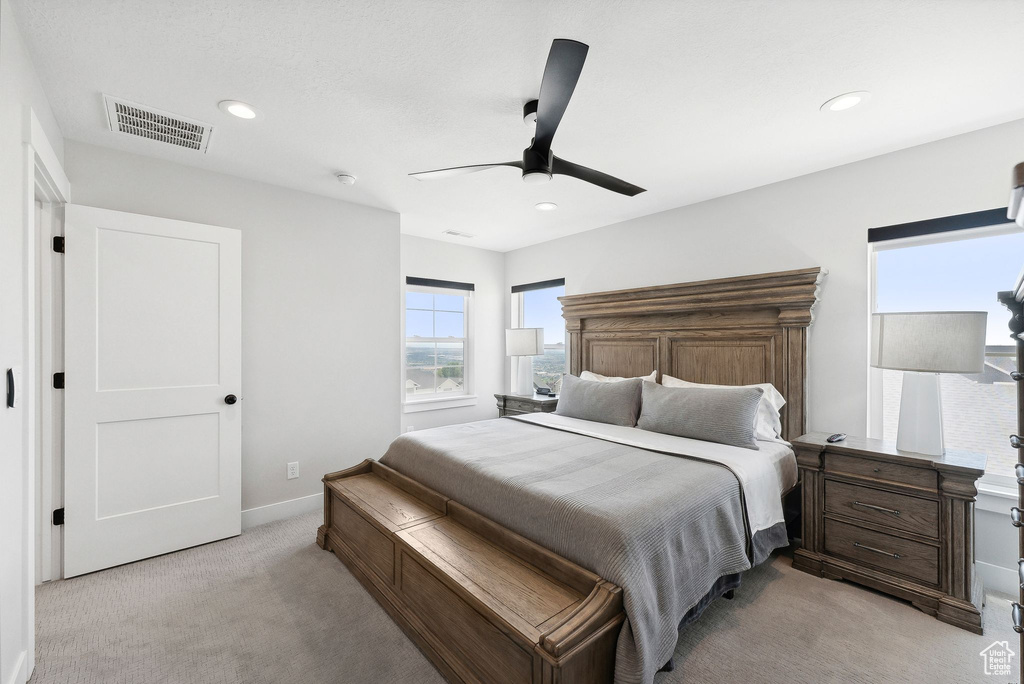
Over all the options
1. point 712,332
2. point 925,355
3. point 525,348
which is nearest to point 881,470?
point 925,355

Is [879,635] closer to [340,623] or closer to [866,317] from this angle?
[866,317]

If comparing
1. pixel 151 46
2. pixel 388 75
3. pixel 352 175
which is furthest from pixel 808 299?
pixel 151 46

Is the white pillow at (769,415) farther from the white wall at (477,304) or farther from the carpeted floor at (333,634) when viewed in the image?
the white wall at (477,304)

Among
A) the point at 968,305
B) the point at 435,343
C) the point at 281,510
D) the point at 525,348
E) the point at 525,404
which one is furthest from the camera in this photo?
the point at 435,343

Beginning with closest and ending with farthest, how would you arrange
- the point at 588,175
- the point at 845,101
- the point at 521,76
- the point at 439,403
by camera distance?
1. the point at 521,76
2. the point at 845,101
3. the point at 588,175
4. the point at 439,403

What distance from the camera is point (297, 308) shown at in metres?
3.37

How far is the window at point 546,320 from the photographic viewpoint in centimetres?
498

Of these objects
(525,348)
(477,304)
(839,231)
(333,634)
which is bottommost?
(333,634)

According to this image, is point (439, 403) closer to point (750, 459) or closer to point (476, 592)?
point (750, 459)

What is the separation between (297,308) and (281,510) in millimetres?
1525

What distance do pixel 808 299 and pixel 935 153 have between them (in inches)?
39.8

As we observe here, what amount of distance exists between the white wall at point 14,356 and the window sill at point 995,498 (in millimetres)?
4342

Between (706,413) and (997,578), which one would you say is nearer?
(997,578)

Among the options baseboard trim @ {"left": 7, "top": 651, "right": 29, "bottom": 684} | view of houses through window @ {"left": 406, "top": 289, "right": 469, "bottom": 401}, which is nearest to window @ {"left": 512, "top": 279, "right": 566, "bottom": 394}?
view of houses through window @ {"left": 406, "top": 289, "right": 469, "bottom": 401}
